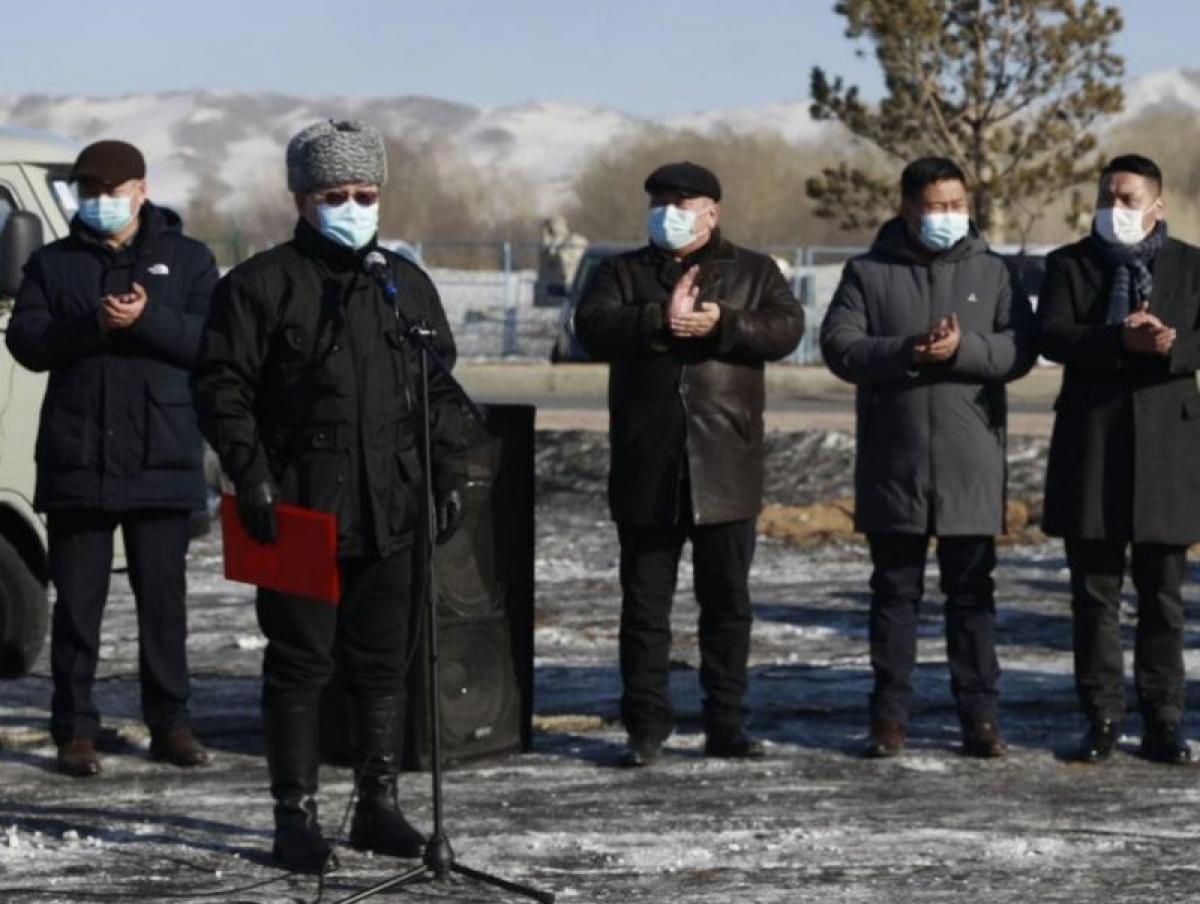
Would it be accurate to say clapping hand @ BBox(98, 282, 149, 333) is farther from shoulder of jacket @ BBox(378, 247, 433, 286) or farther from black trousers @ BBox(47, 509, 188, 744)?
shoulder of jacket @ BBox(378, 247, 433, 286)

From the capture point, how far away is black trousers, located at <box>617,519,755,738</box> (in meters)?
10.2

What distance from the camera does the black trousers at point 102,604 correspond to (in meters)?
10.1

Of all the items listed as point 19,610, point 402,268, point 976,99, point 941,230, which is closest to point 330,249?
point 402,268

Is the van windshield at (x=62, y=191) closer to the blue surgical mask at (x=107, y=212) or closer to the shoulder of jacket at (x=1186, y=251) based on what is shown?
the blue surgical mask at (x=107, y=212)

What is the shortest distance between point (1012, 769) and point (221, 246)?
3713cm

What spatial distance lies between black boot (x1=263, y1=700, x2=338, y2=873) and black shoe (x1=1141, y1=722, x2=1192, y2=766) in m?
3.04

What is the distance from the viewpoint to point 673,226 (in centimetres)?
1010

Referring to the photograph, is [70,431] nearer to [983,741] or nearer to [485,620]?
[485,620]

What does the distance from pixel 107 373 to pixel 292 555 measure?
217 cm

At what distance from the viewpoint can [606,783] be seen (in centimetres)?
977

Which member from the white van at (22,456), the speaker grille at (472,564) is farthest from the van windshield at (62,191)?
the speaker grille at (472,564)

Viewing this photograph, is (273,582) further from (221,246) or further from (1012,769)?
(221,246)

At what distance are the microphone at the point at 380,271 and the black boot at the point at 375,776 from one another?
1224 mm

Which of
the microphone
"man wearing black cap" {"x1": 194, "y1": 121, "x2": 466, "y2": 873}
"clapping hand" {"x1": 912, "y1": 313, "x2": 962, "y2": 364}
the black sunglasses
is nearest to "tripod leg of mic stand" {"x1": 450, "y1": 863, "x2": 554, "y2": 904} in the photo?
"man wearing black cap" {"x1": 194, "y1": 121, "x2": 466, "y2": 873}
